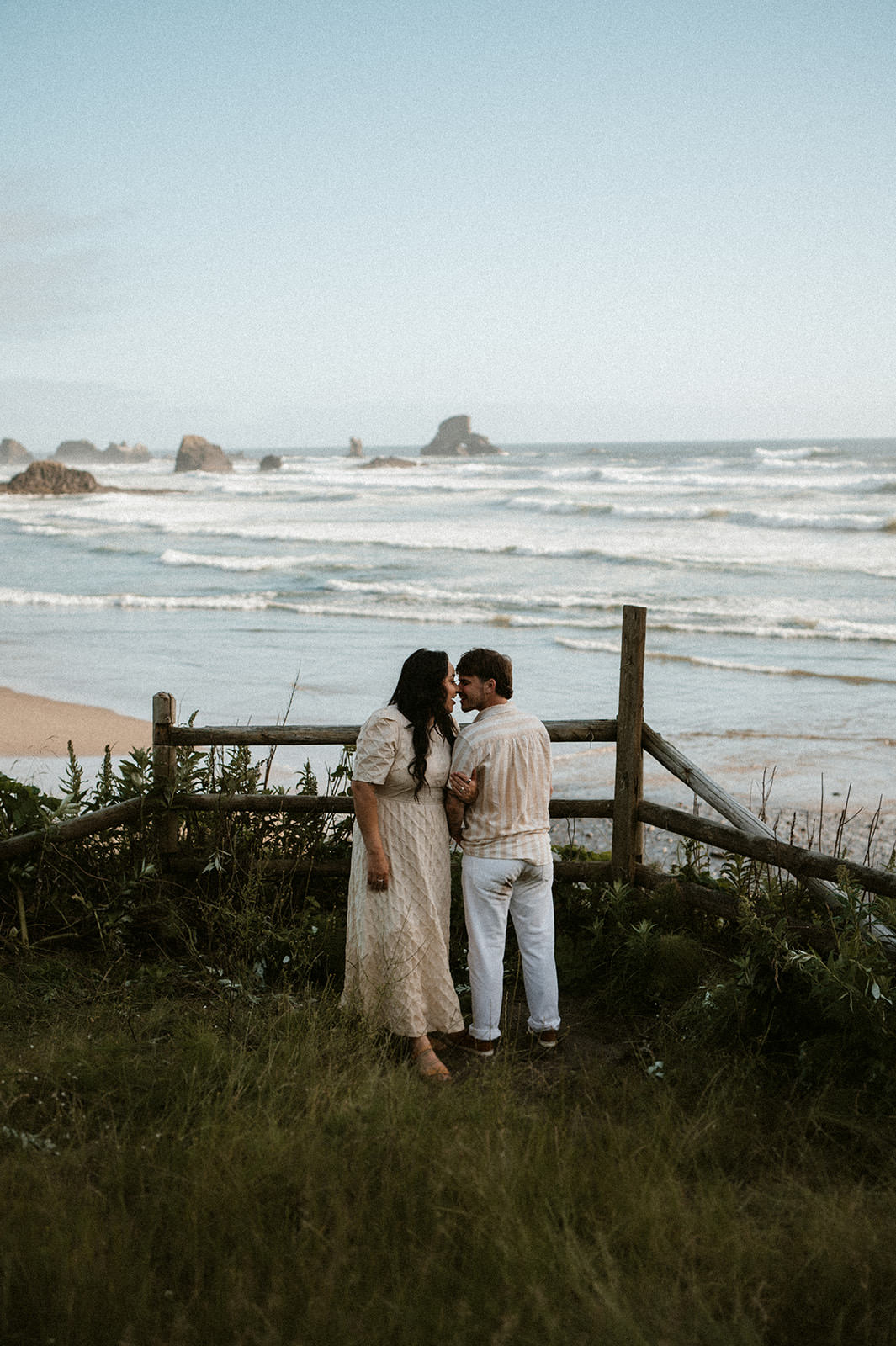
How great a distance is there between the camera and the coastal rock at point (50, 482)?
2296 inches

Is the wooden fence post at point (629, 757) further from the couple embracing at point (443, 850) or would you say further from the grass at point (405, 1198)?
the grass at point (405, 1198)

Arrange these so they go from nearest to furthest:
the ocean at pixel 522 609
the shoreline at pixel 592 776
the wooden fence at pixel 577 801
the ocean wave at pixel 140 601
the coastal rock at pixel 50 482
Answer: the wooden fence at pixel 577 801 < the shoreline at pixel 592 776 < the ocean at pixel 522 609 < the ocean wave at pixel 140 601 < the coastal rock at pixel 50 482

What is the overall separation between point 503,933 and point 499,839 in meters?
0.41

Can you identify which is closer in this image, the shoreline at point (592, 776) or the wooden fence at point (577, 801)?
the wooden fence at point (577, 801)

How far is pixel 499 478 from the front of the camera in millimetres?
65500

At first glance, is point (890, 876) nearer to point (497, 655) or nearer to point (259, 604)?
point (497, 655)

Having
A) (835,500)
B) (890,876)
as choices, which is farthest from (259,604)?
(835,500)

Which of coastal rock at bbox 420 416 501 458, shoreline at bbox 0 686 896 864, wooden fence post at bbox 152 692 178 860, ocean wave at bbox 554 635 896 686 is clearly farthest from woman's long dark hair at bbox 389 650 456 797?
coastal rock at bbox 420 416 501 458

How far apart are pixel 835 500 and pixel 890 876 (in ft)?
138

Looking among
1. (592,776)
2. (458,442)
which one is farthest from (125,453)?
(592,776)

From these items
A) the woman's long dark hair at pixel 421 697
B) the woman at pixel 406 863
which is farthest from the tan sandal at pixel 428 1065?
the woman's long dark hair at pixel 421 697

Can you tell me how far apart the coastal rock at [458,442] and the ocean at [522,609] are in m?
71.7

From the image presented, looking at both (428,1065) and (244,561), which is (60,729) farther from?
(244,561)

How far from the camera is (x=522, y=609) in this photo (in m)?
21.6
